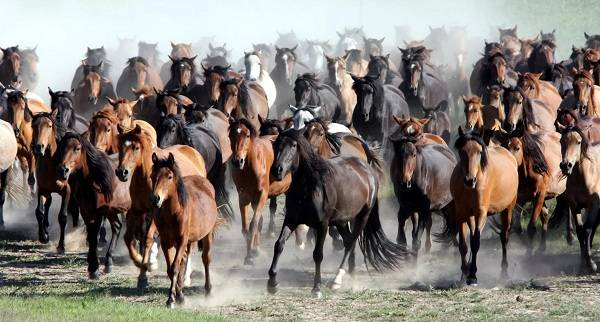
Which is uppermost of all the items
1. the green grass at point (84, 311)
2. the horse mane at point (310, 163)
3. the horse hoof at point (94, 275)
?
the horse mane at point (310, 163)

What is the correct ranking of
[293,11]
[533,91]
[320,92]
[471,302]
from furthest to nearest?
1. [293,11]
2. [320,92]
3. [533,91]
4. [471,302]

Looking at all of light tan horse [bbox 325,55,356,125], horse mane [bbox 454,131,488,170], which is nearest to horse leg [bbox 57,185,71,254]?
horse mane [bbox 454,131,488,170]

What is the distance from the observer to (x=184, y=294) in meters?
13.7

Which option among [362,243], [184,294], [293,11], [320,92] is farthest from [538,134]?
[293,11]

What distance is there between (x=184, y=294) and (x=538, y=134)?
227 inches

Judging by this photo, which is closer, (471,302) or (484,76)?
(471,302)

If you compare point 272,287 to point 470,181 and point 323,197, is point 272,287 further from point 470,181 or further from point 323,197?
point 470,181

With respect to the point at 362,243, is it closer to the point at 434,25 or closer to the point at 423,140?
the point at 423,140

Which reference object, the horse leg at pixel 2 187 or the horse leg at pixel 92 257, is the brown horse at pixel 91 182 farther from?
the horse leg at pixel 2 187

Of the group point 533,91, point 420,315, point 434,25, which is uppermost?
point 434,25

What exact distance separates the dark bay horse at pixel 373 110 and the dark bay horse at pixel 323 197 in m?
6.86

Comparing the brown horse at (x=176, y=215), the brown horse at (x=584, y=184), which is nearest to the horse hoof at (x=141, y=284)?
the brown horse at (x=176, y=215)

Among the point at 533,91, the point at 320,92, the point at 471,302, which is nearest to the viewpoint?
the point at 471,302

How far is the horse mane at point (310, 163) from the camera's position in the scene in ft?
46.6
